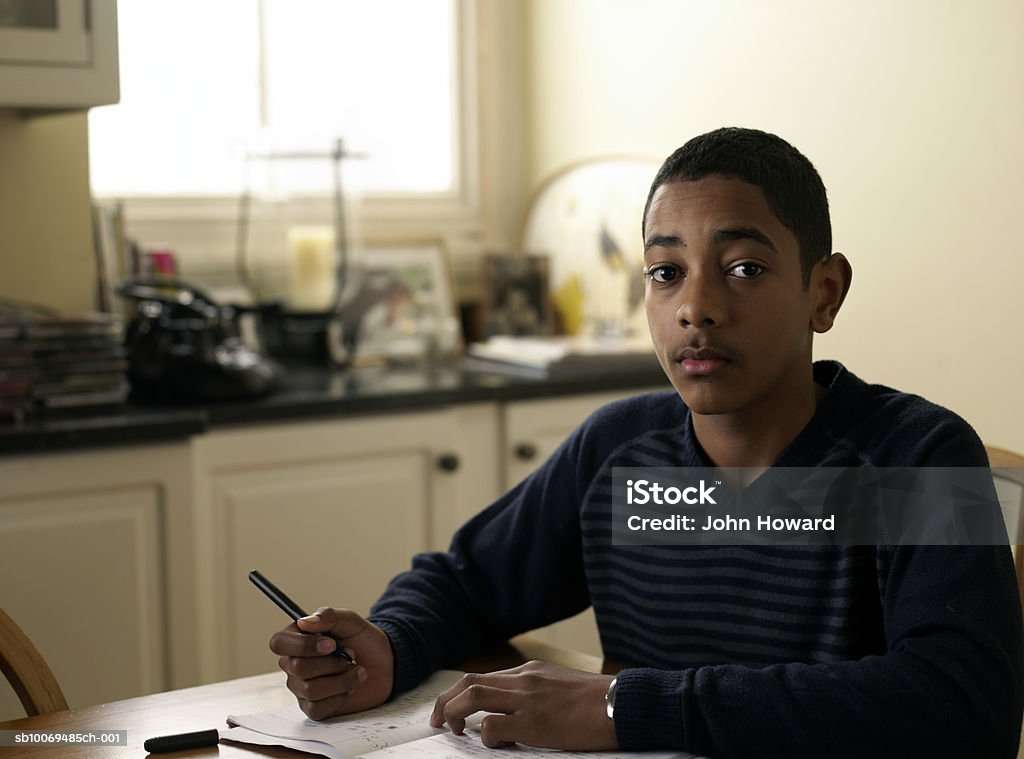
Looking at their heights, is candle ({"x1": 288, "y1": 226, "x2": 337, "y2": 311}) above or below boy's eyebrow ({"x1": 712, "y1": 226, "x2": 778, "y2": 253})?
below

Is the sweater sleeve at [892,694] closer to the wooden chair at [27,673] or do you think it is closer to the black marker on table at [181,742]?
the black marker on table at [181,742]

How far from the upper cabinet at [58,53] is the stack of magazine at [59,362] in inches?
14.2

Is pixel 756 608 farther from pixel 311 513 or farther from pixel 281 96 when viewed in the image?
pixel 281 96

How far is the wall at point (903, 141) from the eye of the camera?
7.09ft

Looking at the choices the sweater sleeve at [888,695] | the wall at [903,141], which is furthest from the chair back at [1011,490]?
the wall at [903,141]

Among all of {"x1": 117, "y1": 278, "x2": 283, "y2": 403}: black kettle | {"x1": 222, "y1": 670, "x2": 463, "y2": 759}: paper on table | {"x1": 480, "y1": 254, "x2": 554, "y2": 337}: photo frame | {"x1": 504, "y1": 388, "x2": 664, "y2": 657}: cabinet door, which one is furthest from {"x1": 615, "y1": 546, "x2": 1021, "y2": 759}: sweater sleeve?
{"x1": 480, "y1": 254, "x2": 554, "y2": 337}: photo frame

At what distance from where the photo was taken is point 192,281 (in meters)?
2.84

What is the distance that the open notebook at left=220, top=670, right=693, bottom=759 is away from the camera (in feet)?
3.35

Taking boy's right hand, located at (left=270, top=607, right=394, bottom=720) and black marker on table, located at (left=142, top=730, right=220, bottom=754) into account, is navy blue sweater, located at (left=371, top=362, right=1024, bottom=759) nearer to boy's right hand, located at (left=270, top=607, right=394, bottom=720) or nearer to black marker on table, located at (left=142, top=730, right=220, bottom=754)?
boy's right hand, located at (left=270, top=607, right=394, bottom=720)

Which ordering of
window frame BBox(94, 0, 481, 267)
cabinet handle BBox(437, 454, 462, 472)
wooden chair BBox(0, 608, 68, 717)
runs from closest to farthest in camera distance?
wooden chair BBox(0, 608, 68, 717)
cabinet handle BBox(437, 454, 462, 472)
window frame BBox(94, 0, 481, 267)

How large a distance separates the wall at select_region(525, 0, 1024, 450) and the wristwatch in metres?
1.34

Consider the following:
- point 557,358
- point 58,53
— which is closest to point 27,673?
point 58,53

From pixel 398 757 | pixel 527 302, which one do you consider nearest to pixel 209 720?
pixel 398 757

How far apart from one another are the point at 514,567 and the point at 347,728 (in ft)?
1.19
